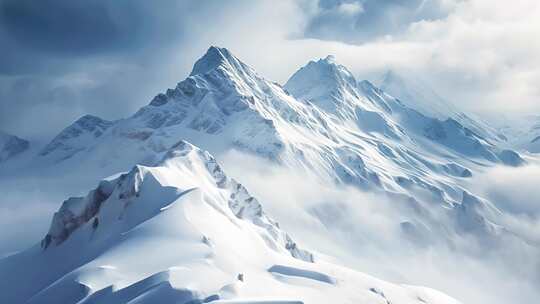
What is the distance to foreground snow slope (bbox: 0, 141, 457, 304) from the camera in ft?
254

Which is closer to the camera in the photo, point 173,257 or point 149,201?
point 173,257

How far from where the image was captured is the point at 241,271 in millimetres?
91562

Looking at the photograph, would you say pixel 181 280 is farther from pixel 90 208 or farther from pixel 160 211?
pixel 90 208

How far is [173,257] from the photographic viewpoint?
293ft

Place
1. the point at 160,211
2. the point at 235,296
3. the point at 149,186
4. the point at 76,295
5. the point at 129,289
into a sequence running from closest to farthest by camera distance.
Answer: the point at 235,296 → the point at 129,289 → the point at 76,295 → the point at 160,211 → the point at 149,186

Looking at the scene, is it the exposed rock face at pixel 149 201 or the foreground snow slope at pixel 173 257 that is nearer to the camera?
the foreground snow slope at pixel 173 257

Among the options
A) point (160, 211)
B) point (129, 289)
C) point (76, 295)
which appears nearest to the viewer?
point (129, 289)

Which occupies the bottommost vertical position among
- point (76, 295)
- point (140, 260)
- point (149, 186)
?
point (76, 295)

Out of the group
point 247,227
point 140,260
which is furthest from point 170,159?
point 140,260

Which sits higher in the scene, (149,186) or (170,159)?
(170,159)

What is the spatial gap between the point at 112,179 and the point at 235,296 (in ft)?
225

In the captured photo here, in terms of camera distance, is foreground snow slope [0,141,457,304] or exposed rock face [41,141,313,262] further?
exposed rock face [41,141,313,262]

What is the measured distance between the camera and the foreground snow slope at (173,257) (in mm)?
77375

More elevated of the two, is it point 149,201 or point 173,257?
point 149,201
